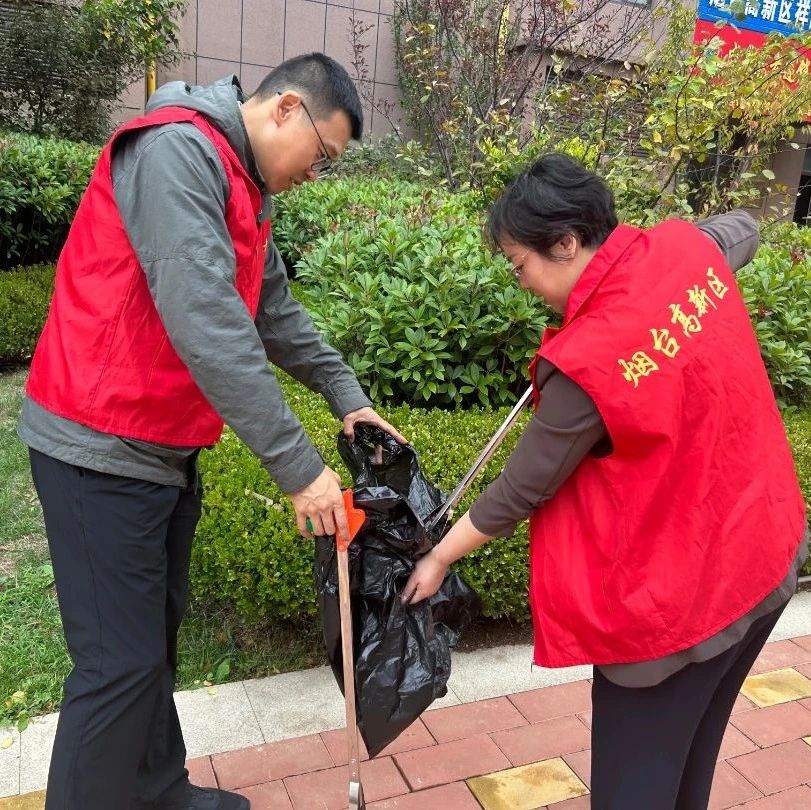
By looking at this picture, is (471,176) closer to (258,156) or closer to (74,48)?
(258,156)

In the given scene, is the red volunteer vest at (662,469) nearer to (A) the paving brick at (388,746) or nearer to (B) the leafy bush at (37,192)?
(A) the paving brick at (388,746)

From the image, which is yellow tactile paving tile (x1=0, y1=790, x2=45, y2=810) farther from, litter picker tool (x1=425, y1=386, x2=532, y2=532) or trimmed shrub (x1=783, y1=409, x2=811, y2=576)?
trimmed shrub (x1=783, y1=409, x2=811, y2=576)

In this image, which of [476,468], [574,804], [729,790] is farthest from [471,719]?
[476,468]

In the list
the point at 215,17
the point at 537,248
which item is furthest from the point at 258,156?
the point at 215,17

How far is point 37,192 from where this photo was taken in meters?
6.48

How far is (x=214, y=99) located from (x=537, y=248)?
2.51ft

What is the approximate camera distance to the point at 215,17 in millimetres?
11516

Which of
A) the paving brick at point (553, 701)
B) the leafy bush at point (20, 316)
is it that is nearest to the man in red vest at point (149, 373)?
the paving brick at point (553, 701)

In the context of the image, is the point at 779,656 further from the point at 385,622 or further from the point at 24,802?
the point at 24,802

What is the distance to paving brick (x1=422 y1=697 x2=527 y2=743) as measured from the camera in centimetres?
255

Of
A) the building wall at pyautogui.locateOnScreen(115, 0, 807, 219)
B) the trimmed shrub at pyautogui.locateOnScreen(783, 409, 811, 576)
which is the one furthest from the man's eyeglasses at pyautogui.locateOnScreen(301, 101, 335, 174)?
the building wall at pyautogui.locateOnScreen(115, 0, 807, 219)

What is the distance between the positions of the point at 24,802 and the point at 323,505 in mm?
1326

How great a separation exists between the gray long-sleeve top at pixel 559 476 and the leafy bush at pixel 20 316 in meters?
5.73

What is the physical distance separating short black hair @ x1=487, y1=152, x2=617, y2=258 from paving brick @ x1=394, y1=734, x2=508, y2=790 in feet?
5.38
